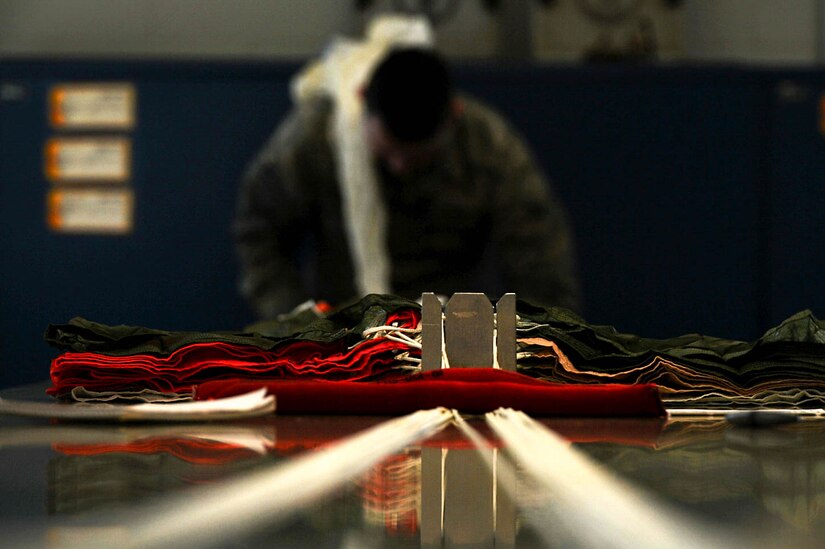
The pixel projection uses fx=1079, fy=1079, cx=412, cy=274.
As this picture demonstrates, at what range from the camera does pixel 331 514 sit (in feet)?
1.54

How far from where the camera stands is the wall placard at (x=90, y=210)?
10.2ft

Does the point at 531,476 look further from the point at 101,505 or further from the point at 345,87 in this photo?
the point at 345,87

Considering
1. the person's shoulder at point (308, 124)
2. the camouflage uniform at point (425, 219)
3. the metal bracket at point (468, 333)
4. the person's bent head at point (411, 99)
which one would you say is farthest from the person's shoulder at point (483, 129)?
the metal bracket at point (468, 333)

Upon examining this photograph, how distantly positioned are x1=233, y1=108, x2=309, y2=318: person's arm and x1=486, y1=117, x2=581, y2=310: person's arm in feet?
1.69

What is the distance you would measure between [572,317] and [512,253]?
176 cm

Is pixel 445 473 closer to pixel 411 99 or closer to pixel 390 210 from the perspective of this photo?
pixel 411 99

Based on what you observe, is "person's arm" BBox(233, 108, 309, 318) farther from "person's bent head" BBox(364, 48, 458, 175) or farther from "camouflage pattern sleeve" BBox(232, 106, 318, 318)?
"person's bent head" BBox(364, 48, 458, 175)

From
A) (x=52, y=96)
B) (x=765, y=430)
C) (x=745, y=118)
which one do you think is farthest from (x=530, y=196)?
(x=765, y=430)

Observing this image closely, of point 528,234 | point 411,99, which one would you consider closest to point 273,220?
point 411,99

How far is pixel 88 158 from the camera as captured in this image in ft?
10.3

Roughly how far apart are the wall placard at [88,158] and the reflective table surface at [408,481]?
2384mm

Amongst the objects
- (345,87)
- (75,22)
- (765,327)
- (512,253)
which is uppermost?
(75,22)

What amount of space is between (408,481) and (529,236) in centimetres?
221

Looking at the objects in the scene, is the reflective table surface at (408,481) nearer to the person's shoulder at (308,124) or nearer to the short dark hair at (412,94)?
the short dark hair at (412,94)
